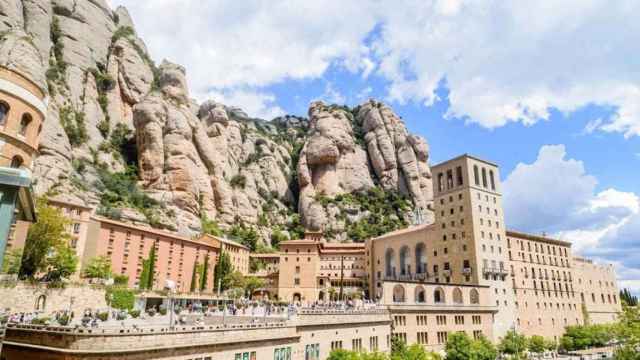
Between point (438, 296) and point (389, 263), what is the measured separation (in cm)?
2526

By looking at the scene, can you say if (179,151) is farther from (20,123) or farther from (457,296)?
(20,123)

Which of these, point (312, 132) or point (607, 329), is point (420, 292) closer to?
point (607, 329)

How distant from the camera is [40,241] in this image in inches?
1613

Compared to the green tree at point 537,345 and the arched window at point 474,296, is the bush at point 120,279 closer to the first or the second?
the arched window at point 474,296

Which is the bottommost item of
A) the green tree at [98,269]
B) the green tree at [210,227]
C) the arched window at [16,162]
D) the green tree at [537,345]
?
the green tree at [537,345]

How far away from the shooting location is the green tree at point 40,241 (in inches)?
1587

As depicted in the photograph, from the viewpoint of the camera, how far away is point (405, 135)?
134 meters

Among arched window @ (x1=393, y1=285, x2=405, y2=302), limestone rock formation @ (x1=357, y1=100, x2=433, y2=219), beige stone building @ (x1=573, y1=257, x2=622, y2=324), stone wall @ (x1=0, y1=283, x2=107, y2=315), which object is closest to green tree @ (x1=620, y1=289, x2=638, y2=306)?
beige stone building @ (x1=573, y1=257, x2=622, y2=324)

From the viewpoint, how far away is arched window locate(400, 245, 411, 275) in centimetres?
7675

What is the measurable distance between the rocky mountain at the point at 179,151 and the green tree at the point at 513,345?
54586 mm

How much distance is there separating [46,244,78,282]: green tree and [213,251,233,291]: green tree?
29637mm

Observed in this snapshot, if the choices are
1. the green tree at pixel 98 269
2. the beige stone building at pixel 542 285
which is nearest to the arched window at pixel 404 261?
the beige stone building at pixel 542 285

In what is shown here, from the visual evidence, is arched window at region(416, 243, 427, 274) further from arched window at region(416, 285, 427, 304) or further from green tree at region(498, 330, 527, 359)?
arched window at region(416, 285, 427, 304)

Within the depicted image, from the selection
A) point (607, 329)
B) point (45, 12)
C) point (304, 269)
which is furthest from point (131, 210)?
point (607, 329)
